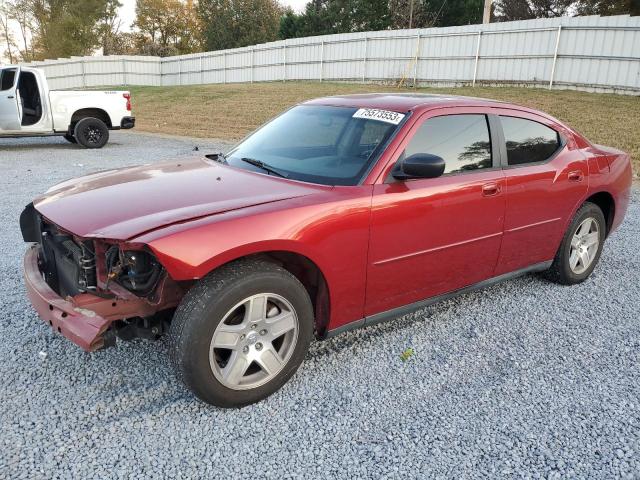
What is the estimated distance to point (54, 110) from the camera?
12047 mm

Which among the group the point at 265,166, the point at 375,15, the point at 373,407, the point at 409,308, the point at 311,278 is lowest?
the point at 373,407

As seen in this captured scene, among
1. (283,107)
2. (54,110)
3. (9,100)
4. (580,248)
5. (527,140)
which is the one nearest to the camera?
(527,140)

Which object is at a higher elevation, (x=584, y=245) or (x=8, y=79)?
(x=8, y=79)

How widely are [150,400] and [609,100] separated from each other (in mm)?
16195

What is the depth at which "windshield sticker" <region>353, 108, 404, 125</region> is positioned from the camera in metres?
3.40

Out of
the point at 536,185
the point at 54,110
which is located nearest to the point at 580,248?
the point at 536,185

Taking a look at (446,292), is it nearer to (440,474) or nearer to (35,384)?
(440,474)

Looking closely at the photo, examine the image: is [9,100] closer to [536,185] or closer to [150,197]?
[150,197]

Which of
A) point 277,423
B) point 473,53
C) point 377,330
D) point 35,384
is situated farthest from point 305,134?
point 473,53

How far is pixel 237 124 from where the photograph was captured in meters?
17.2

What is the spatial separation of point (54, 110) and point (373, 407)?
1181cm

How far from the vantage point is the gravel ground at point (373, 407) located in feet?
7.86

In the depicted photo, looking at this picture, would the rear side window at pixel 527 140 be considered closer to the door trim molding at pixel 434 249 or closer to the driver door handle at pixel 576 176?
the driver door handle at pixel 576 176

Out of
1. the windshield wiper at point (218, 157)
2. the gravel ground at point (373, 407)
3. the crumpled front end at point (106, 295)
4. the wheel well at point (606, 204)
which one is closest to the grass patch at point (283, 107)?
the wheel well at point (606, 204)
